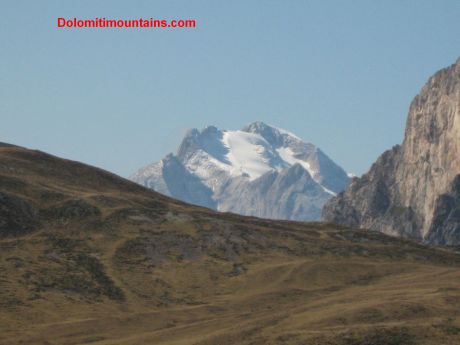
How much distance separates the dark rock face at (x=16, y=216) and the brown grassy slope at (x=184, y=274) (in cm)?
27

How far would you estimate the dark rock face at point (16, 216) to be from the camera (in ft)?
452

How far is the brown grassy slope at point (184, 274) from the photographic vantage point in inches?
3469

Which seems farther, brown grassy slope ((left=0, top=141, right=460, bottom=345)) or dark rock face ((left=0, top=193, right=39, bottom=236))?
dark rock face ((left=0, top=193, right=39, bottom=236))

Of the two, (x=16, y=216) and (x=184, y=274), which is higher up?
(x=16, y=216)

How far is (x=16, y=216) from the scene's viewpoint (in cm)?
14112

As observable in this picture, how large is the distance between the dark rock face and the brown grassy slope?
0.27 metres

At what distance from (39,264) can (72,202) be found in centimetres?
3112

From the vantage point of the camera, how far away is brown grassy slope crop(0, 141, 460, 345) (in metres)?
88.1

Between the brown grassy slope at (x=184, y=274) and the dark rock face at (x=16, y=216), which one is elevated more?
the dark rock face at (x=16, y=216)

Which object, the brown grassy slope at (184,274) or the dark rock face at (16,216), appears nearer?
the brown grassy slope at (184,274)

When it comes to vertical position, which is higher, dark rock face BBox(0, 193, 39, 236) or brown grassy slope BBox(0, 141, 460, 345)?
dark rock face BBox(0, 193, 39, 236)

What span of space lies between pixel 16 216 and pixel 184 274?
1180 inches

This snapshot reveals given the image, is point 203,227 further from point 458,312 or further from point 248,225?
point 458,312

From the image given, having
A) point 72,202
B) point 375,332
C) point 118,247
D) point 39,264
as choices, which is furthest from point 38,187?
point 375,332
